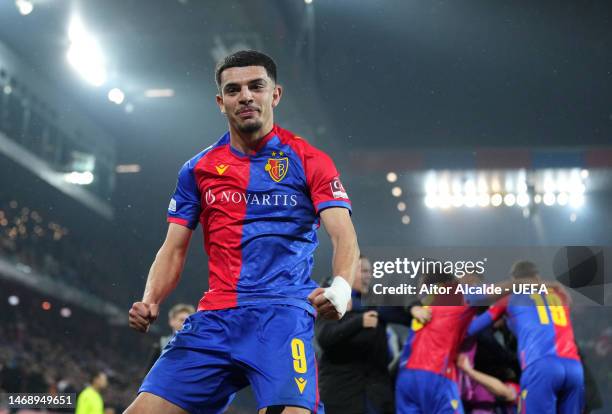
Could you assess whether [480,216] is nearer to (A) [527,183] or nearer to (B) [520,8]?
(A) [527,183]

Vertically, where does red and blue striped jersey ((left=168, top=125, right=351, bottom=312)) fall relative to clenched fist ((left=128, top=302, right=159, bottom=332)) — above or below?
above

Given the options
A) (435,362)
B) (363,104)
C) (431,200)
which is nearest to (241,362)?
(435,362)

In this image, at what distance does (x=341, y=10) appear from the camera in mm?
9695

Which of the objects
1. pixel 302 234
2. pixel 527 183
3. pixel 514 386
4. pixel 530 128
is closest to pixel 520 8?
pixel 530 128

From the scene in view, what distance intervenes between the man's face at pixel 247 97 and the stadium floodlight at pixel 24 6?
34.3 ft

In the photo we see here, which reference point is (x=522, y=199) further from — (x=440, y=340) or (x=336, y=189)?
(x=336, y=189)

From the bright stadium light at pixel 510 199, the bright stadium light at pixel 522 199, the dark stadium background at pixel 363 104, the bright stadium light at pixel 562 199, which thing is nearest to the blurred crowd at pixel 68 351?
the dark stadium background at pixel 363 104

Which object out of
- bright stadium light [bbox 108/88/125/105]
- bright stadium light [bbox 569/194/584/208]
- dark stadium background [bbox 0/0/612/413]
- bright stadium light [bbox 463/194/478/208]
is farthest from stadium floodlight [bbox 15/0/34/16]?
bright stadium light [bbox 569/194/584/208]

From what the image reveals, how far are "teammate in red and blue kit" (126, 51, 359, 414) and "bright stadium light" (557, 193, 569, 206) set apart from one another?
1015 cm

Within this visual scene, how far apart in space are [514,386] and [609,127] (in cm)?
596

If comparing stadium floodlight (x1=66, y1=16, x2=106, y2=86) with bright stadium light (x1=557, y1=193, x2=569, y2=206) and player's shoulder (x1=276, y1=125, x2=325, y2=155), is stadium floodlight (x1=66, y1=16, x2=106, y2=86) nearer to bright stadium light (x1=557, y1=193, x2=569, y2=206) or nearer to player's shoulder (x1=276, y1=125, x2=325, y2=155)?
bright stadium light (x1=557, y1=193, x2=569, y2=206)

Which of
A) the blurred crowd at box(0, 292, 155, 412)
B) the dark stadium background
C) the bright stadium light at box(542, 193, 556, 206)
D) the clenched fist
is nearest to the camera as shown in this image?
the clenched fist

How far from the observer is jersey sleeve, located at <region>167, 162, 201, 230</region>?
2744 mm

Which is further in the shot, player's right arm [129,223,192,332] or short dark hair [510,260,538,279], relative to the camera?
short dark hair [510,260,538,279]
